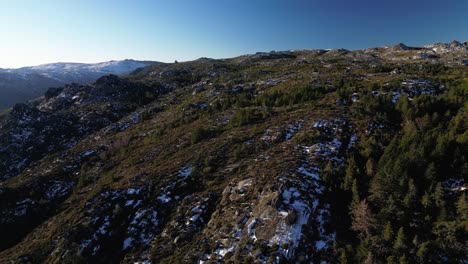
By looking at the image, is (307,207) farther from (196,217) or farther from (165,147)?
(165,147)

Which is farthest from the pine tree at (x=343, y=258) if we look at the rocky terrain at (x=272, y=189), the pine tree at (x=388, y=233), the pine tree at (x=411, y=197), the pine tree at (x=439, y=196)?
the pine tree at (x=439, y=196)

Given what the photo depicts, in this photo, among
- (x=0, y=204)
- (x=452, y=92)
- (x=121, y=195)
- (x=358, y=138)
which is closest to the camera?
(x=121, y=195)

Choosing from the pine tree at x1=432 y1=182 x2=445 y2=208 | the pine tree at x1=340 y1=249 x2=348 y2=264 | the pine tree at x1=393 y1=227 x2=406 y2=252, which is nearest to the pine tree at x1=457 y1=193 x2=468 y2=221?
the pine tree at x1=432 y1=182 x2=445 y2=208

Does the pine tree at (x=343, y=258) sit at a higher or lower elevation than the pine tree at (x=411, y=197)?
lower

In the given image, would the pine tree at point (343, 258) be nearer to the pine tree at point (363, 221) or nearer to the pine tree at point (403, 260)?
the pine tree at point (363, 221)

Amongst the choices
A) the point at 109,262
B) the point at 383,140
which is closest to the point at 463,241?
the point at 383,140

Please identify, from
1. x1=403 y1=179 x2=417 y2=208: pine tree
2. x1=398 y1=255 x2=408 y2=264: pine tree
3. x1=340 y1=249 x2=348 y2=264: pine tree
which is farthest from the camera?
x1=403 y1=179 x2=417 y2=208: pine tree

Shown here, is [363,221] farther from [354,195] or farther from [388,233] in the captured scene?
[354,195]

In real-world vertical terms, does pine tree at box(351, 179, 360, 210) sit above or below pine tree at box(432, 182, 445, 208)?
below

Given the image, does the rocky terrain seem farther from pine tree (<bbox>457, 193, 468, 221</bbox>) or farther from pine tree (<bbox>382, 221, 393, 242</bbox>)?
pine tree (<bbox>382, 221, 393, 242</bbox>)
